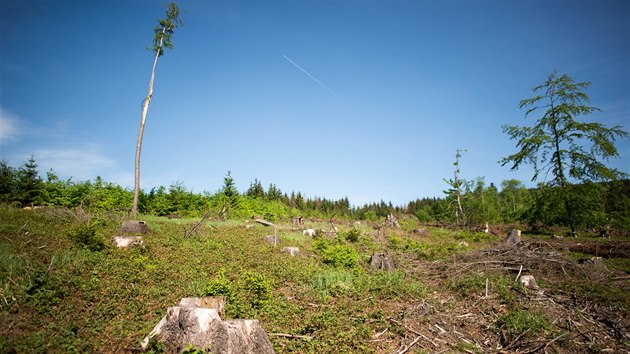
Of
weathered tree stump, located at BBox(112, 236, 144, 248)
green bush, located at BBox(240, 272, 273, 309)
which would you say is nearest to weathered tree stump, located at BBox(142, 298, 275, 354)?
green bush, located at BBox(240, 272, 273, 309)

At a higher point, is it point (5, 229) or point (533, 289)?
point (5, 229)

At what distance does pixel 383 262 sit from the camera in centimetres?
1097

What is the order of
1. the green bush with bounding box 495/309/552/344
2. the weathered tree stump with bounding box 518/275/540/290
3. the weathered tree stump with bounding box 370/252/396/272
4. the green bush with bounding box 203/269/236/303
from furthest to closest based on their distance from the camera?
the weathered tree stump with bounding box 370/252/396/272 < the weathered tree stump with bounding box 518/275/540/290 < the green bush with bounding box 203/269/236/303 < the green bush with bounding box 495/309/552/344

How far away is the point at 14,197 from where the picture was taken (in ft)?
71.6

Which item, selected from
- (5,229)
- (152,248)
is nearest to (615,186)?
(152,248)

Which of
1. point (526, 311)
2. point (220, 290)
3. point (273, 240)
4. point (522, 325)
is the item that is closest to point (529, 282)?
point (526, 311)

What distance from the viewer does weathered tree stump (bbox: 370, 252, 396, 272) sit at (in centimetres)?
1075

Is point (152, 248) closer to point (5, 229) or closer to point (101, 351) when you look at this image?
point (5, 229)

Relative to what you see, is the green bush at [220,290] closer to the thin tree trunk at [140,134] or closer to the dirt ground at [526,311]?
the dirt ground at [526,311]

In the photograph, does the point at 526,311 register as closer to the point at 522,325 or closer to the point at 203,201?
the point at 522,325

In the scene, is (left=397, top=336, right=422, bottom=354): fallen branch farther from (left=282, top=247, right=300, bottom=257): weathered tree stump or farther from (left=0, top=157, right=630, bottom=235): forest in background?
(left=0, top=157, right=630, bottom=235): forest in background

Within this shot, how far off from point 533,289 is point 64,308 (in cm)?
1131

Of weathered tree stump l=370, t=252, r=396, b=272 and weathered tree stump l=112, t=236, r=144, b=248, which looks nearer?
weathered tree stump l=112, t=236, r=144, b=248

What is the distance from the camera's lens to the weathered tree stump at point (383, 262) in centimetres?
1075
